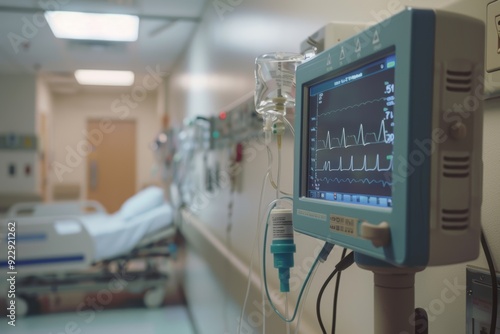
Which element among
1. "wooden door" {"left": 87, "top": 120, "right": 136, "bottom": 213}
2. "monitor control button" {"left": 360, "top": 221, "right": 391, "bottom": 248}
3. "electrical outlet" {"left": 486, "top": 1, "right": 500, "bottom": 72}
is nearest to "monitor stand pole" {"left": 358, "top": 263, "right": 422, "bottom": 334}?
"monitor control button" {"left": 360, "top": 221, "right": 391, "bottom": 248}

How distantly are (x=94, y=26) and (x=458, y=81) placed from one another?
4.23m

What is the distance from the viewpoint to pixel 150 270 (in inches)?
176

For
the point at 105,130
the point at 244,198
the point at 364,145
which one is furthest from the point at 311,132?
the point at 105,130

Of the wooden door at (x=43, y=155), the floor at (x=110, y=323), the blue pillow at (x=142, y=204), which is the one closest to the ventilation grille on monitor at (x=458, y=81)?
the floor at (x=110, y=323)

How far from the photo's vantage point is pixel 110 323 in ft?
12.6

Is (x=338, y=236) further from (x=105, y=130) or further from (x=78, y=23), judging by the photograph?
(x=105, y=130)

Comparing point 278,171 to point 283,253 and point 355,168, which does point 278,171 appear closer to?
point 283,253

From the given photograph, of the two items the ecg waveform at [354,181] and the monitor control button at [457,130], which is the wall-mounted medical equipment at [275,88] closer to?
the ecg waveform at [354,181]

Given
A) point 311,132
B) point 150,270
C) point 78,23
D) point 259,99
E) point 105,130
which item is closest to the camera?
point 311,132

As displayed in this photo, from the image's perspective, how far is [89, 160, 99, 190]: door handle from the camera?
28.6 feet

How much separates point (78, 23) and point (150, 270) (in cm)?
235

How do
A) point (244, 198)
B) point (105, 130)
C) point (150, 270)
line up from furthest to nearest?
point (105, 130), point (150, 270), point (244, 198)

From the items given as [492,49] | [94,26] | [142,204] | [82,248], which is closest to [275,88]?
[492,49]

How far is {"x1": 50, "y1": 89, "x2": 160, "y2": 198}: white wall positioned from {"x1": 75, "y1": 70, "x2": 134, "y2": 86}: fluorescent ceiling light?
3.23ft
